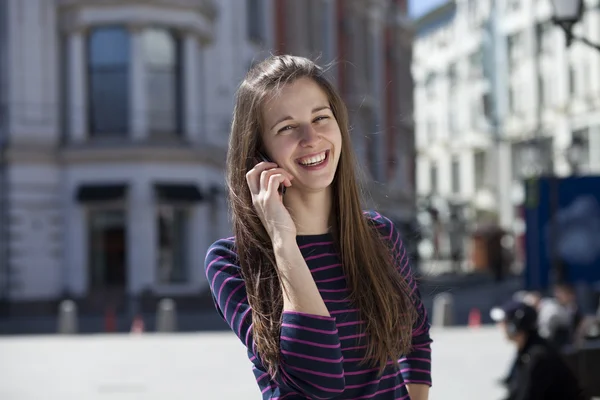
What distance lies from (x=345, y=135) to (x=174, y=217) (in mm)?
30335

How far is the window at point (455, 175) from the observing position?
7556 centimetres

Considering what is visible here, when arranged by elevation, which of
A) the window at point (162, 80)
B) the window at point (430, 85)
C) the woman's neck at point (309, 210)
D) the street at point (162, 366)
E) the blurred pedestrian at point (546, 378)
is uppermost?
the window at point (430, 85)

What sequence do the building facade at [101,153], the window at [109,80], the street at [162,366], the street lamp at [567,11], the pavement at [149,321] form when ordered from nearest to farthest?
the street lamp at [567,11] < the street at [162,366] < the pavement at [149,321] < the building facade at [101,153] < the window at [109,80]

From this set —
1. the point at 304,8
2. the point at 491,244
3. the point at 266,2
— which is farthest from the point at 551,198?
the point at 491,244

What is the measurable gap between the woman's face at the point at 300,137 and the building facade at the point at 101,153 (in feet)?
95.3

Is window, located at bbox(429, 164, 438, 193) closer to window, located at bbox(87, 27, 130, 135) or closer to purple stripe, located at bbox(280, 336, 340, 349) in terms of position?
window, located at bbox(87, 27, 130, 135)

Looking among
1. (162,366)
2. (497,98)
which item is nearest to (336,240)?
(162,366)

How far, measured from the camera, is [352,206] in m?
2.86

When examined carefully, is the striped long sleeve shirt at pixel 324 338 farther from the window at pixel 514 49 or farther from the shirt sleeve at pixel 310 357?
the window at pixel 514 49

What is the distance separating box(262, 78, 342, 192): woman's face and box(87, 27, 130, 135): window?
30.1m

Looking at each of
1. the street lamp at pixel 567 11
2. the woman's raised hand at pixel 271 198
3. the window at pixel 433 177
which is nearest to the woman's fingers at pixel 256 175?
the woman's raised hand at pixel 271 198

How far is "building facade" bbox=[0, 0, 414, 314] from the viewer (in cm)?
3169

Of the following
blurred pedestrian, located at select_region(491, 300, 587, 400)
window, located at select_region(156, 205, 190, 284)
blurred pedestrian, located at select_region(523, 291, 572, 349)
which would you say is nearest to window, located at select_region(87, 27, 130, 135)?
window, located at select_region(156, 205, 190, 284)

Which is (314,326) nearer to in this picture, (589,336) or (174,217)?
(589,336)
